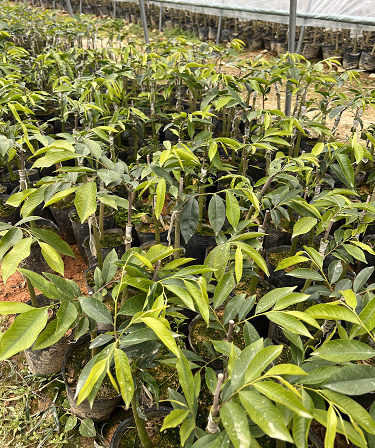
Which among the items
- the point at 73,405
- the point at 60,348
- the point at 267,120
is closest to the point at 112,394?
the point at 73,405

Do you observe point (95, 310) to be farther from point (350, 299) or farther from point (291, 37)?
point (291, 37)

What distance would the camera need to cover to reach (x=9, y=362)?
173 cm

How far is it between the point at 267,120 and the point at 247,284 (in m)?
0.87

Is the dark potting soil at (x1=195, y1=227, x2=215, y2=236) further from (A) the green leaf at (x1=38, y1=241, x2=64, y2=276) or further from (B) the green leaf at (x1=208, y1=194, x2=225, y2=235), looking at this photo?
(A) the green leaf at (x1=38, y1=241, x2=64, y2=276)

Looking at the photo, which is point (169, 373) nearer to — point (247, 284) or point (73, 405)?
point (73, 405)

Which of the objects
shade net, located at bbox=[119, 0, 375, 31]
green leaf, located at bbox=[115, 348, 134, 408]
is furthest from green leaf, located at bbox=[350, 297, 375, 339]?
shade net, located at bbox=[119, 0, 375, 31]

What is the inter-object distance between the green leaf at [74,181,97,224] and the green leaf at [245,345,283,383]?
0.61 meters

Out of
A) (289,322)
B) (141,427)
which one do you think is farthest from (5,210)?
(289,322)

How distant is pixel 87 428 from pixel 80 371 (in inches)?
Result: 9.1

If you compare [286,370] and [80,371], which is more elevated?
[286,370]

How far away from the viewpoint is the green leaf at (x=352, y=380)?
650mm

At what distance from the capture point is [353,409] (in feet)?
2.07

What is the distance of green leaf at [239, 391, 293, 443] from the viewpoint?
1.80 ft

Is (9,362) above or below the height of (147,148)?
below
